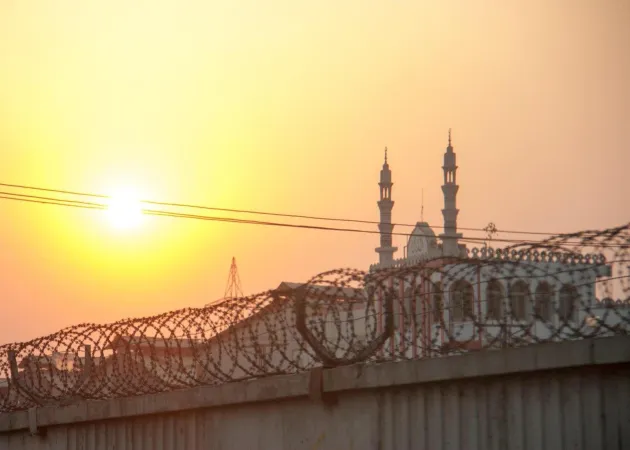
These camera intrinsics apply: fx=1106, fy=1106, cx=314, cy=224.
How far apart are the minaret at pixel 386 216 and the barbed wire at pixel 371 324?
64.2 m

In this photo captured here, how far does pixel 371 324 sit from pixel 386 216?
231ft

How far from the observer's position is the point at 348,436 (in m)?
11.2

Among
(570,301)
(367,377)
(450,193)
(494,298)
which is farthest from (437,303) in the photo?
(450,193)

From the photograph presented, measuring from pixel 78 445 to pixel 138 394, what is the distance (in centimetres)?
181

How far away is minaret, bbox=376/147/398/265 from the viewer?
265 feet

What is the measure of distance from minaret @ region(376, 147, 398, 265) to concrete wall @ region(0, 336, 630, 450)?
214 ft

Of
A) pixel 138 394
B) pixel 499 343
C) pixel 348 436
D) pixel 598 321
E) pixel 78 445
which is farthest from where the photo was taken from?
pixel 78 445

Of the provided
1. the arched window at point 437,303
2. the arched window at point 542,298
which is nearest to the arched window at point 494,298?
the arched window at point 542,298

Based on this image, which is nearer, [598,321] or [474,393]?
[598,321]

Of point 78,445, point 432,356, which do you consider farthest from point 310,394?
point 78,445

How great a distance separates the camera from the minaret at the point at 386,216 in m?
80.9

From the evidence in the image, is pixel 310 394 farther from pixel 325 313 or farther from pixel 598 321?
pixel 598 321

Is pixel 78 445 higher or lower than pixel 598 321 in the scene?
lower

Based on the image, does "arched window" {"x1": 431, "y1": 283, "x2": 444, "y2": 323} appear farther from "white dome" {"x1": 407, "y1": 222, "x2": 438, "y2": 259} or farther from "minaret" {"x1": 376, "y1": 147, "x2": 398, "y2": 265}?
"minaret" {"x1": 376, "y1": 147, "x2": 398, "y2": 265}
